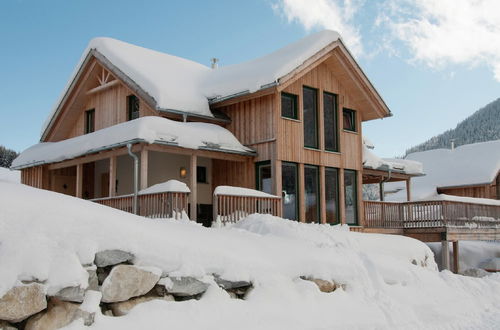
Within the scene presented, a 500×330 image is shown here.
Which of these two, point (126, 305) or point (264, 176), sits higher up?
point (264, 176)

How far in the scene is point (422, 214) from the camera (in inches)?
793

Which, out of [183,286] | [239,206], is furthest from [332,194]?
[183,286]

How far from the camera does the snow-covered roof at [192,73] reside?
17438 mm

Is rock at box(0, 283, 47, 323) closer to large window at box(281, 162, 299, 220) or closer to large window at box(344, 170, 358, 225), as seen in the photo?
large window at box(281, 162, 299, 220)

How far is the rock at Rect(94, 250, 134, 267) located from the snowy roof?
7463mm

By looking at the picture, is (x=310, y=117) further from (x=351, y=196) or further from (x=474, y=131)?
(x=474, y=131)

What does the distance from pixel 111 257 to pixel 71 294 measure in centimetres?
80

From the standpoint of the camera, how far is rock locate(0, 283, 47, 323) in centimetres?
628

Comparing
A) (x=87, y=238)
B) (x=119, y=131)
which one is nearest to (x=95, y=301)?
(x=87, y=238)

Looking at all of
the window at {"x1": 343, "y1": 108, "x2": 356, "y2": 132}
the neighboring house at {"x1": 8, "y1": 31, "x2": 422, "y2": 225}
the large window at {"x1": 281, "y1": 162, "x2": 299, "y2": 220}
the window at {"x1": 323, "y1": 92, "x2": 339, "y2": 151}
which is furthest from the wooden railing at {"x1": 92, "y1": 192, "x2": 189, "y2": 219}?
the window at {"x1": 343, "y1": 108, "x2": 356, "y2": 132}

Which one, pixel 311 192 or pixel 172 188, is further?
pixel 311 192

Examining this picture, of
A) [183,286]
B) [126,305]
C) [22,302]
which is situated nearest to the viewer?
→ [22,302]

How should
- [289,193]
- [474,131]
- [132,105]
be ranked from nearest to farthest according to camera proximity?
[289,193] < [132,105] < [474,131]

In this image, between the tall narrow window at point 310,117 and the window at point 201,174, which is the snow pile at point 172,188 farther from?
the tall narrow window at point 310,117
